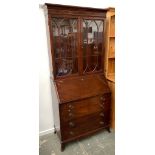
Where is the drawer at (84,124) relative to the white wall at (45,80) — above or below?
below

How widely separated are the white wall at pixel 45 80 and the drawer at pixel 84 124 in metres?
0.49

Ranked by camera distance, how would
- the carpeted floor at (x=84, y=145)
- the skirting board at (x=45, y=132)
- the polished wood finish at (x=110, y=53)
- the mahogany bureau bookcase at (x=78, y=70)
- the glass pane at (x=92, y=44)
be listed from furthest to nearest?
1. the skirting board at (x=45, y=132)
2. the polished wood finish at (x=110, y=53)
3. the glass pane at (x=92, y=44)
4. the carpeted floor at (x=84, y=145)
5. the mahogany bureau bookcase at (x=78, y=70)

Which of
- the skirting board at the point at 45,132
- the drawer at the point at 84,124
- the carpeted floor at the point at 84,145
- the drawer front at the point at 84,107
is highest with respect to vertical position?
the drawer front at the point at 84,107

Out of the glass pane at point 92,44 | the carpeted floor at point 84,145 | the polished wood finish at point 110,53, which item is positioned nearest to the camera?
the carpeted floor at point 84,145

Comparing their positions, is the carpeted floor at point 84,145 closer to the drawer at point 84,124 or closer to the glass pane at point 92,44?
→ the drawer at point 84,124

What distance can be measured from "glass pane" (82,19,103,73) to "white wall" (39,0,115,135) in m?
0.38

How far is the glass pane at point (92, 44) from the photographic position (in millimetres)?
2228

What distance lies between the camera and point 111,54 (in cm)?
250

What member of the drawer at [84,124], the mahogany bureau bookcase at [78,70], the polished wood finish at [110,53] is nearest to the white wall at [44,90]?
the mahogany bureau bookcase at [78,70]

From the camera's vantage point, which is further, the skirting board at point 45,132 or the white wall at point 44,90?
the skirting board at point 45,132

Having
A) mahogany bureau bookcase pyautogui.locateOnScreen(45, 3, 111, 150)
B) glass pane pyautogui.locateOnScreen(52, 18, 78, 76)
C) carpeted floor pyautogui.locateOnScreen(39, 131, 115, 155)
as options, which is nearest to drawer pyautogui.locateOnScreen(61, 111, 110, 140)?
mahogany bureau bookcase pyautogui.locateOnScreen(45, 3, 111, 150)
